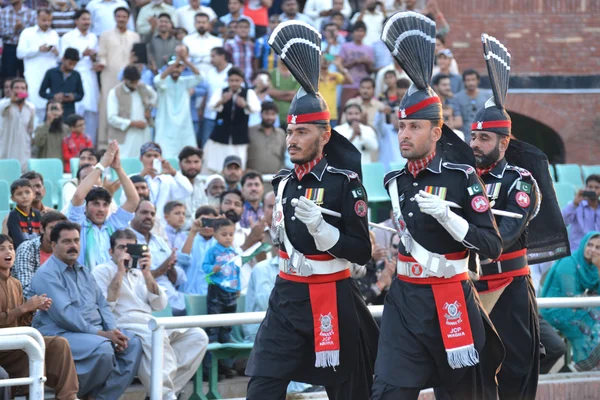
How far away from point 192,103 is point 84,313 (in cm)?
718

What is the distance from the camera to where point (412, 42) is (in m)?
6.15

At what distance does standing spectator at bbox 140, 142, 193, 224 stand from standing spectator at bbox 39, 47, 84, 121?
2.62 meters

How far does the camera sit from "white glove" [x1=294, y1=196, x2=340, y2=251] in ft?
19.7

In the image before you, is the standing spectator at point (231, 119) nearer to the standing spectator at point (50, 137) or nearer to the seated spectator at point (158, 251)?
the standing spectator at point (50, 137)

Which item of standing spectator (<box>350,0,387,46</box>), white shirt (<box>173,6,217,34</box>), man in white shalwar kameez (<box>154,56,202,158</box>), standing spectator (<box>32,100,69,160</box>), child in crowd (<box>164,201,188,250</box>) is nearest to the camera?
child in crowd (<box>164,201,188,250</box>)

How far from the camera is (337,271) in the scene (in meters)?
6.36

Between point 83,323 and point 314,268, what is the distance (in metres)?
2.20

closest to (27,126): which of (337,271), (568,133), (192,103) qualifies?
(192,103)

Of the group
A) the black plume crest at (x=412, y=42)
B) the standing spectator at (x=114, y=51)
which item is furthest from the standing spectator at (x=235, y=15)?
the black plume crest at (x=412, y=42)

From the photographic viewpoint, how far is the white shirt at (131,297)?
837cm

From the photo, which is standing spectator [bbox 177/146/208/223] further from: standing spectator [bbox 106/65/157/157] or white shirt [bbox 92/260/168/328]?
white shirt [bbox 92/260/168/328]

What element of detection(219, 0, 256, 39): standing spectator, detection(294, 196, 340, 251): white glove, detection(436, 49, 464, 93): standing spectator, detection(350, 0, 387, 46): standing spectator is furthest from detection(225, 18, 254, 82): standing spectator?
detection(294, 196, 340, 251): white glove

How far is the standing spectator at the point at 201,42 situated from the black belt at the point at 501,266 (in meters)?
8.59

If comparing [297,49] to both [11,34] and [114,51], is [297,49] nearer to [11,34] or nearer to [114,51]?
[114,51]
